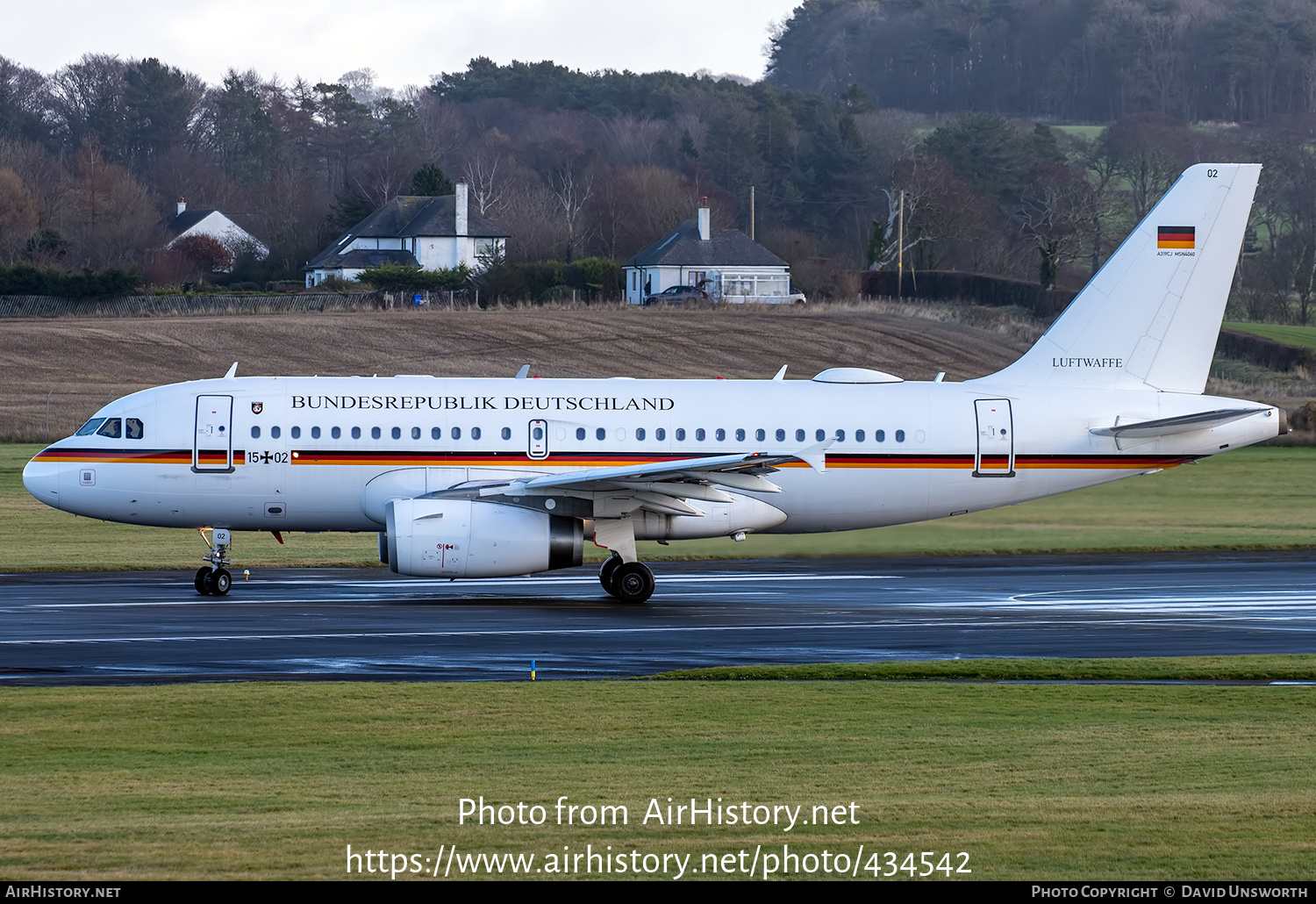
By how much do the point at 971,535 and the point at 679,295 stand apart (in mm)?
74347

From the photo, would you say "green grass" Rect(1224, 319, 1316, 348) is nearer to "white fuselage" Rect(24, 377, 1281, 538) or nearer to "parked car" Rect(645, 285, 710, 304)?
"parked car" Rect(645, 285, 710, 304)

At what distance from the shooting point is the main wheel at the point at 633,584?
91.6 ft

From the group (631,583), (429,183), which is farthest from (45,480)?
(429,183)

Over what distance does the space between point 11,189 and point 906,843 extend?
116 metres

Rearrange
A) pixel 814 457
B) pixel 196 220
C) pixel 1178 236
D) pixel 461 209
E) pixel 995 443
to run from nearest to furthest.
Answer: pixel 814 457 → pixel 995 443 → pixel 1178 236 → pixel 461 209 → pixel 196 220

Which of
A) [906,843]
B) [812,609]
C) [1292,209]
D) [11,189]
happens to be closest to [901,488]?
[812,609]

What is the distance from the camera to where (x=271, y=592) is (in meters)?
28.8

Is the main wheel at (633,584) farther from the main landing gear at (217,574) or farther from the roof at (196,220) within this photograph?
the roof at (196,220)

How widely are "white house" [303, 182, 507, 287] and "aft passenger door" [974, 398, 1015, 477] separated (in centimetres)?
8444

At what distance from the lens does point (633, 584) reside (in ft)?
91.6


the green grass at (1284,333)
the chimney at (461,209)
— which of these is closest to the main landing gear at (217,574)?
the green grass at (1284,333)

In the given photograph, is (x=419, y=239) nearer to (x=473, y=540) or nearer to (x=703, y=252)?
(x=703, y=252)

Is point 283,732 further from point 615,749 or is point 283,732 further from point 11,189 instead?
point 11,189

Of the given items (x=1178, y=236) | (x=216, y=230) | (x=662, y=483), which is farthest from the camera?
(x=216, y=230)
